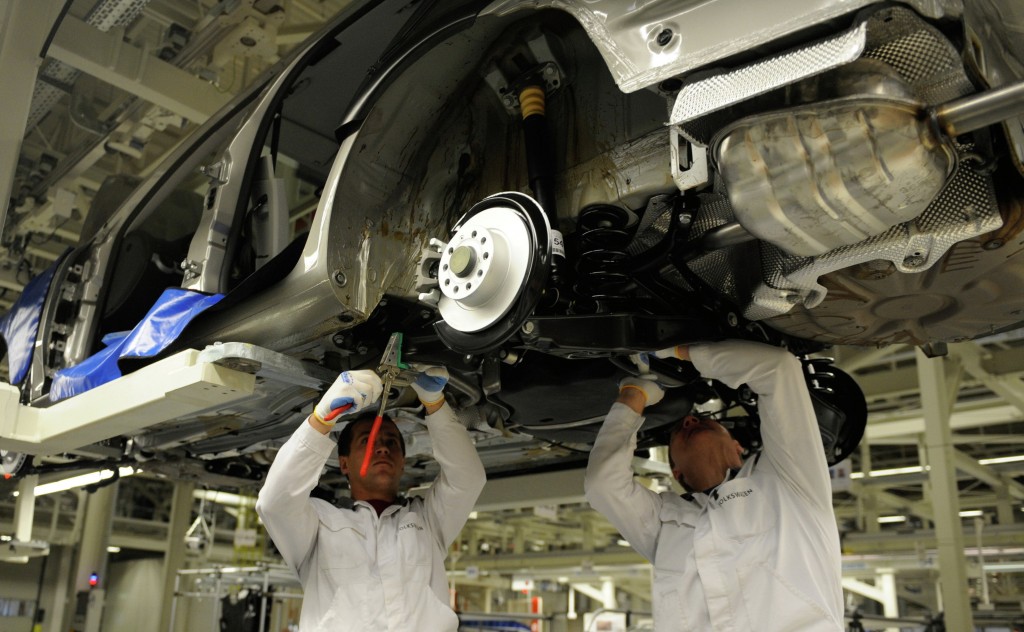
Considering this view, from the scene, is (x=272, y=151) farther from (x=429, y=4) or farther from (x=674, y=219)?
(x=674, y=219)

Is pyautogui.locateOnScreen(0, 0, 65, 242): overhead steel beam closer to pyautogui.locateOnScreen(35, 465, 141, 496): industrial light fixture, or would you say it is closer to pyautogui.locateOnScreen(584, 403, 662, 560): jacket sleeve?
pyautogui.locateOnScreen(35, 465, 141, 496): industrial light fixture

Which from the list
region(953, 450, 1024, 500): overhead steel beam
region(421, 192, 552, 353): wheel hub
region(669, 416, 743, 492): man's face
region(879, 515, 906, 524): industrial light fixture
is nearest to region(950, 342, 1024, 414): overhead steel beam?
region(953, 450, 1024, 500): overhead steel beam

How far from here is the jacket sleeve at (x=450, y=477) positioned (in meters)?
2.57

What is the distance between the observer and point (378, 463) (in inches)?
106

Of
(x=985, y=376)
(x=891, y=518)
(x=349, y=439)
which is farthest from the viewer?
(x=891, y=518)

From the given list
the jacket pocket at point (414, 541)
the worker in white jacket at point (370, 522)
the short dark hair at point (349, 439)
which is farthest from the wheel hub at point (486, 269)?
the short dark hair at point (349, 439)

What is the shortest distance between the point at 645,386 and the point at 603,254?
2.00 ft

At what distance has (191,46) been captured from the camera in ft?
16.4

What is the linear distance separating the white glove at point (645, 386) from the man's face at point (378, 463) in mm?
810

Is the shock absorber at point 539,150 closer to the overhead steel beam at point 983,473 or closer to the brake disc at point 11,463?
the brake disc at point 11,463

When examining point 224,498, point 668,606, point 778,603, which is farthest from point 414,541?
point 224,498

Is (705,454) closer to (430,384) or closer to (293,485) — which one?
(430,384)

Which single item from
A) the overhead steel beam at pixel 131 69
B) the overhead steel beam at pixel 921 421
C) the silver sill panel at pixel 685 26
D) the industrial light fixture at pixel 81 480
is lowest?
the industrial light fixture at pixel 81 480

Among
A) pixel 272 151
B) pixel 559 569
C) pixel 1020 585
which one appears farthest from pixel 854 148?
pixel 1020 585
